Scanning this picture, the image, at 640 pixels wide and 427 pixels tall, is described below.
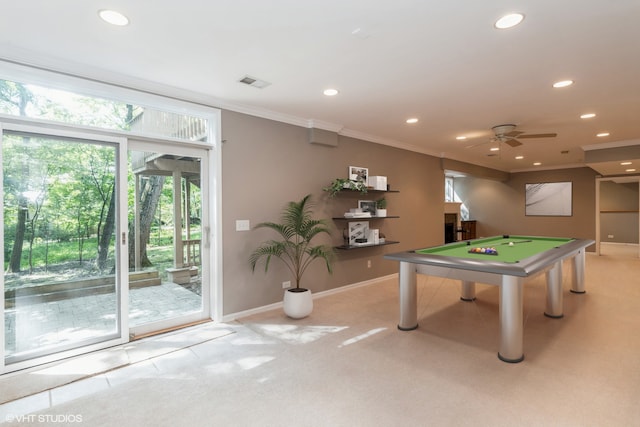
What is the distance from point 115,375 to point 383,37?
327 centimetres

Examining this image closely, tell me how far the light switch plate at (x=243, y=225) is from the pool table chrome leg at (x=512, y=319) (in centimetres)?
270

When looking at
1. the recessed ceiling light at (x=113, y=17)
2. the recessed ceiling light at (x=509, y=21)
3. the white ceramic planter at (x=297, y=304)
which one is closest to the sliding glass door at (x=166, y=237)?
the white ceramic planter at (x=297, y=304)

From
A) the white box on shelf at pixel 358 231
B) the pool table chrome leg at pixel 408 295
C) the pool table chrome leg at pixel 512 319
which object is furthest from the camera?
the white box on shelf at pixel 358 231

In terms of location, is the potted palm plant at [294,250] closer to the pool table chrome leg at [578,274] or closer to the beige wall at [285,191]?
the beige wall at [285,191]

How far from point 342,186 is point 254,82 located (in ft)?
6.42

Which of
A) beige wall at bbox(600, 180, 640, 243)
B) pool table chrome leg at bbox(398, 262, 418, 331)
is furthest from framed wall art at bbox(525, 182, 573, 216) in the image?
pool table chrome leg at bbox(398, 262, 418, 331)

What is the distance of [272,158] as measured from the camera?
4066mm

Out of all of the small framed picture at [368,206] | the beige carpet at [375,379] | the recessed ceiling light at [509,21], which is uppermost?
the recessed ceiling light at [509,21]

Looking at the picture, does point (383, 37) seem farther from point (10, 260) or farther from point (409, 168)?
point (409, 168)

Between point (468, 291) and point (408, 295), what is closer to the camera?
point (408, 295)

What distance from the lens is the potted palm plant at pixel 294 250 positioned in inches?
145

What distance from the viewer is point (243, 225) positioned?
3.81 meters

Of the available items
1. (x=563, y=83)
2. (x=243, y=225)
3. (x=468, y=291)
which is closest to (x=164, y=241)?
(x=243, y=225)

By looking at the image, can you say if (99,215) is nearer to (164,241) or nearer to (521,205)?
(164,241)
